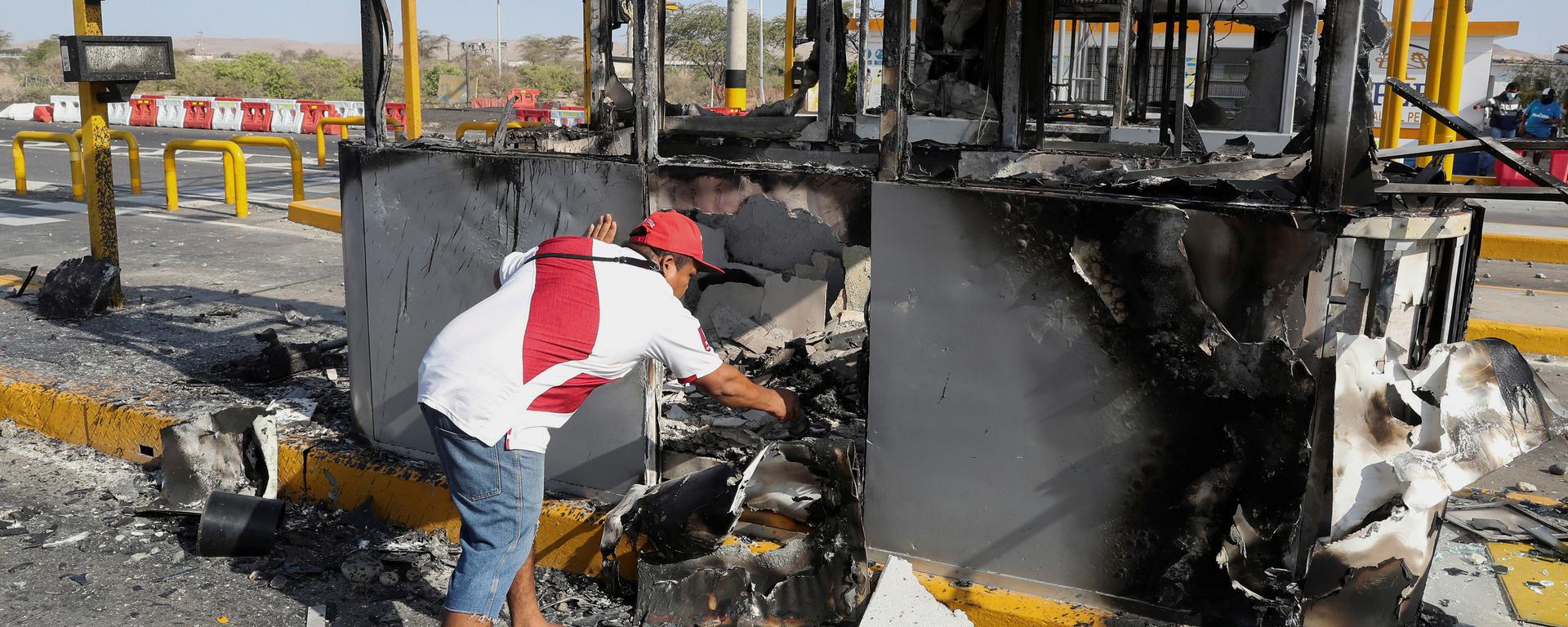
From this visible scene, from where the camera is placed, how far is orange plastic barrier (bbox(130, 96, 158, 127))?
2897cm

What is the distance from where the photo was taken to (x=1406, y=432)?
9.09ft

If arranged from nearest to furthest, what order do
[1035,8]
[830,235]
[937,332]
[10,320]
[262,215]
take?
[937,332] < [10,320] < [830,235] < [1035,8] < [262,215]

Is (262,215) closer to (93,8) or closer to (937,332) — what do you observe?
(93,8)

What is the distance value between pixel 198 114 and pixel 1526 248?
28.8 meters

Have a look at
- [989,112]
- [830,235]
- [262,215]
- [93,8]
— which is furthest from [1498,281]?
[262,215]

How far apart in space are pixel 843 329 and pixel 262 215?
26.9 ft

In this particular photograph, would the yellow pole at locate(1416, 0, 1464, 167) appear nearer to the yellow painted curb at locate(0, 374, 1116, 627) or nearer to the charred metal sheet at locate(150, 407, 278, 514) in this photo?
the yellow painted curb at locate(0, 374, 1116, 627)

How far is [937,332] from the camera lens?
10.4 feet

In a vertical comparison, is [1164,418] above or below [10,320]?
above

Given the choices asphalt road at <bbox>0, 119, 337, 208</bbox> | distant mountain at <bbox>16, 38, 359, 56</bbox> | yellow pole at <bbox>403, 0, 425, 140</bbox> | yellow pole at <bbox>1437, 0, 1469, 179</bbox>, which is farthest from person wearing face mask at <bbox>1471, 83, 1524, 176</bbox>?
distant mountain at <bbox>16, 38, 359, 56</bbox>

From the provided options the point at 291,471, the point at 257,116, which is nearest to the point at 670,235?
the point at 291,471

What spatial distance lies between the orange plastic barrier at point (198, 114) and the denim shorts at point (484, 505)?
96.0ft

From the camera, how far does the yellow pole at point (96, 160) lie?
21.9ft

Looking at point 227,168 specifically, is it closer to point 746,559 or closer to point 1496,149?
point 746,559
